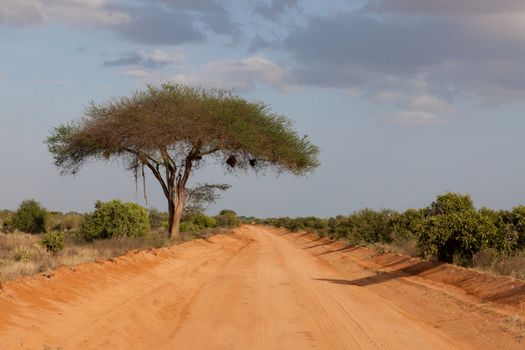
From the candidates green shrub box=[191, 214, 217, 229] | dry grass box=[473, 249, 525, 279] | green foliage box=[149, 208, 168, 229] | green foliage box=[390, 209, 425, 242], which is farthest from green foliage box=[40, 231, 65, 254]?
green shrub box=[191, 214, 217, 229]

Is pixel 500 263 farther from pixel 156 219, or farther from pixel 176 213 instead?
pixel 156 219

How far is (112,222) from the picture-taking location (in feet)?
110

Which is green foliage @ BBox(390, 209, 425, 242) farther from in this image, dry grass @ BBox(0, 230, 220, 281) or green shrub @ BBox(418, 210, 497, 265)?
dry grass @ BBox(0, 230, 220, 281)

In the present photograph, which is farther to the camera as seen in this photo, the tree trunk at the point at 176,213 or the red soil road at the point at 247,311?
the tree trunk at the point at 176,213

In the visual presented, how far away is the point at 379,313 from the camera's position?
1426 cm

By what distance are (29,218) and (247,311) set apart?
36.3m

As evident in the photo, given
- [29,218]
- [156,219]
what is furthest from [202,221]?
[29,218]

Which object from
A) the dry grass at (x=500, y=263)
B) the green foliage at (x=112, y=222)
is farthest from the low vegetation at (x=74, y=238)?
the dry grass at (x=500, y=263)

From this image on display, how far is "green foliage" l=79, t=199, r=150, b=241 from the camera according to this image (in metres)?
33.4

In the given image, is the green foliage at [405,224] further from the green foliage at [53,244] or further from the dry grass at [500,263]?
the green foliage at [53,244]

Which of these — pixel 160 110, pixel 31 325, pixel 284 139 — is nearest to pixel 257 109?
pixel 284 139

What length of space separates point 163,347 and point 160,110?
27393 mm

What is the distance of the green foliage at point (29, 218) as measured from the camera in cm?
4588

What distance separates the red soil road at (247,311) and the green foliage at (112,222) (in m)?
11.7
